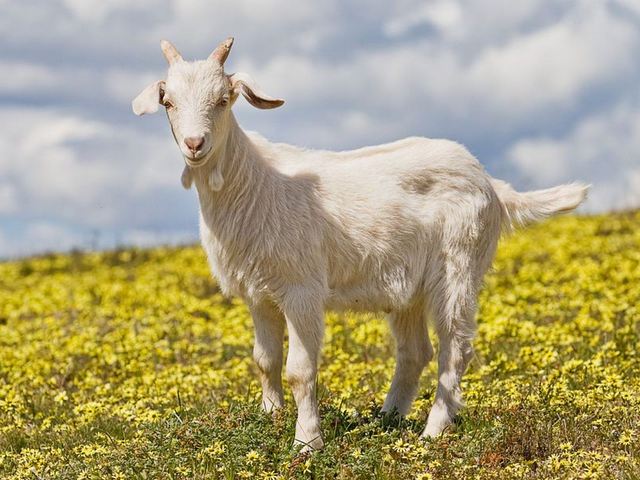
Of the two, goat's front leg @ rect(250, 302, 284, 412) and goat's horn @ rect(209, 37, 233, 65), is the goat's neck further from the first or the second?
goat's front leg @ rect(250, 302, 284, 412)

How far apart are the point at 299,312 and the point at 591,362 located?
9.22 ft

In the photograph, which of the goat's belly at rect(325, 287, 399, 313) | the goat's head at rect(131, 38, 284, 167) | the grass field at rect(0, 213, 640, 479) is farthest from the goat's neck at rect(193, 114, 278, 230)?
the grass field at rect(0, 213, 640, 479)

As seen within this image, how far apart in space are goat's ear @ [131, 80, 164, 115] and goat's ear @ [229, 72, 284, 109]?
1.59ft

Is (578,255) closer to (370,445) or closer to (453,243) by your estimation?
(453,243)

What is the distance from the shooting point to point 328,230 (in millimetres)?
7012

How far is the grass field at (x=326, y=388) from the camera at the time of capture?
6180 millimetres

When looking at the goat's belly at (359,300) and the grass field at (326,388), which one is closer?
the grass field at (326,388)

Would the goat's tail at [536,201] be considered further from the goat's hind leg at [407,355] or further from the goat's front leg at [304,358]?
the goat's front leg at [304,358]

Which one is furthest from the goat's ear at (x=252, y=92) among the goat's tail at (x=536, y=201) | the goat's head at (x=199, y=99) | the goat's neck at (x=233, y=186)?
the goat's tail at (x=536, y=201)

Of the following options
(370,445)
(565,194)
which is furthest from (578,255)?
(370,445)

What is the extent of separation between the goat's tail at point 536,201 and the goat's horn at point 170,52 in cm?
287

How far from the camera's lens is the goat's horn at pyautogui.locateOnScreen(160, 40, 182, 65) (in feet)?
21.9

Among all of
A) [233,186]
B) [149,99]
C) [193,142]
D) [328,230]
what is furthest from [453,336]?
[149,99]

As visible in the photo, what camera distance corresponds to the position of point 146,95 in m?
6.54
